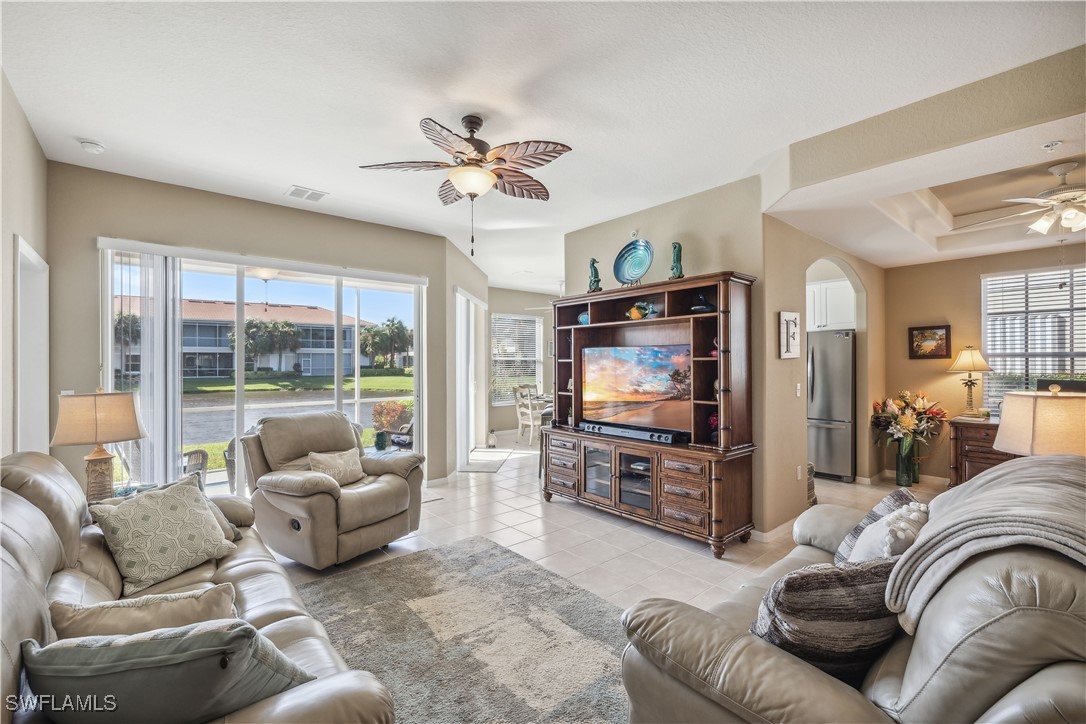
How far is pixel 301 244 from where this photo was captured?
4.52 m

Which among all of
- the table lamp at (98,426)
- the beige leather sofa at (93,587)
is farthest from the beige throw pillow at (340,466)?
the table lamp at (98,426)

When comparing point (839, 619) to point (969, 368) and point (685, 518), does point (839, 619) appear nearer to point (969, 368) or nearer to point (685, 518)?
point (685, 518)

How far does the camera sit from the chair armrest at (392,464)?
3.60 metres

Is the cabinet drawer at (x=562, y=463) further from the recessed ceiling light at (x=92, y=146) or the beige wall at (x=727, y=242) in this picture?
the recessed ceiling light at (x=92, y=146)

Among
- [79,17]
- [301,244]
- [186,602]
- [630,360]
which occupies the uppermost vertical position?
[79,17]

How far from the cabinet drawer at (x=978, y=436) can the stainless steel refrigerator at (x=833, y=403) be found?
3.25ft

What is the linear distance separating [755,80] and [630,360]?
2.37 metres

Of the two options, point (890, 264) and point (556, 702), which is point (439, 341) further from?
point (890, 264)

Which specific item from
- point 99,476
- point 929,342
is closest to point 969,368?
point 929,342

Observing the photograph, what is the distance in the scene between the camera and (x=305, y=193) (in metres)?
4.05

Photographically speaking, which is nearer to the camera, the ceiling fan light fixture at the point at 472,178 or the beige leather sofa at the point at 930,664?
the beige leather sofa at the point at 930,664

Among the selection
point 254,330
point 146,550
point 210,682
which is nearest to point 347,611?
point 146,550

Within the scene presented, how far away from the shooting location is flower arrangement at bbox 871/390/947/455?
5.23 meters

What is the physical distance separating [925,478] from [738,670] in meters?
5.77
